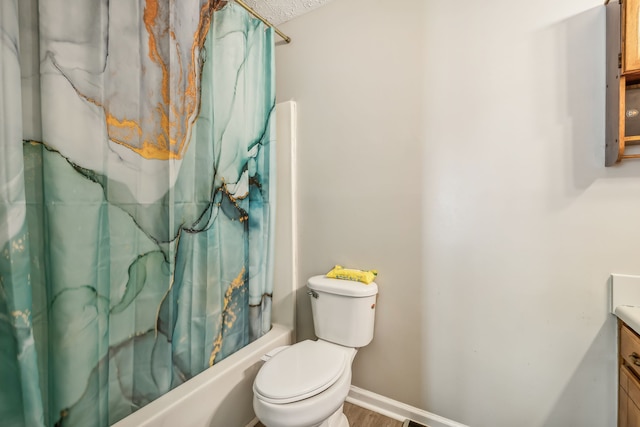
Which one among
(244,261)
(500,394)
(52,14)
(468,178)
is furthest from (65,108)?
(500,394)

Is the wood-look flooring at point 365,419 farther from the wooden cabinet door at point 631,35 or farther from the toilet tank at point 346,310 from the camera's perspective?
the wooden cabinet door at point 631,35

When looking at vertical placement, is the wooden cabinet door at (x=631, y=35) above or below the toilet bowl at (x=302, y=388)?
above

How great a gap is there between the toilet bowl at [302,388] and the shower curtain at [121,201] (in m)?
0.38

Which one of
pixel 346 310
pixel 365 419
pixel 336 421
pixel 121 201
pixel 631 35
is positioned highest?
pixel 631 35

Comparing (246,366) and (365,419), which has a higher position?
(246,366)

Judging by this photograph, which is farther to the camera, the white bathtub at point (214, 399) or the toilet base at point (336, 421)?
the toilet base at point (336, 421)

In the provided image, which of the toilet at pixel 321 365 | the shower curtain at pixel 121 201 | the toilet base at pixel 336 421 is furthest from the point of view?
the toilet base at pixel 336 421

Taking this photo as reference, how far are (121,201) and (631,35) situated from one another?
1.87 metres

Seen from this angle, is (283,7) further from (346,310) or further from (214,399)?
(214,399)

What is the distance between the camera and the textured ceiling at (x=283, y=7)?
1.60 m

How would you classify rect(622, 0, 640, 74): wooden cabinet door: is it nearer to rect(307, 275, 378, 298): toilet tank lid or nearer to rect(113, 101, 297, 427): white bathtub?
rect(307, 275, 378, 298): toilet tank lid

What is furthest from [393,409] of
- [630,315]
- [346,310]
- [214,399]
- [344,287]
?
[630,315]

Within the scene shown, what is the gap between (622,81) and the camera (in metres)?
0.96

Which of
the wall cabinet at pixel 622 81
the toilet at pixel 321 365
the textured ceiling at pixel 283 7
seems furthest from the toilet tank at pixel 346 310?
the textured ceiling at pixel 283 7
